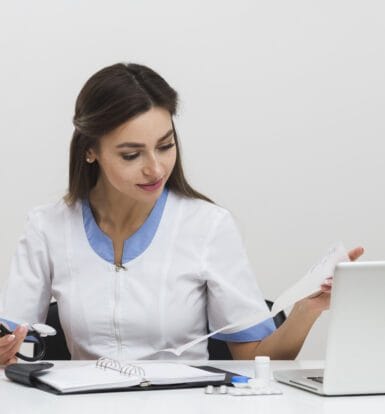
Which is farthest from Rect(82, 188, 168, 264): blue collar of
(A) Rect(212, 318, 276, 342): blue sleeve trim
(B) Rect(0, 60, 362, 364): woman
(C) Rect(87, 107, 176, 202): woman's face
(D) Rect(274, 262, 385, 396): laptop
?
(D) Rect(274, 262, 385, 396): laptop

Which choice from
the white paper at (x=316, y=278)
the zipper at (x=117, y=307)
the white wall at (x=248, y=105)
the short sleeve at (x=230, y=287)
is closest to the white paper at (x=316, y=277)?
the white paper at (x=316, y=278)

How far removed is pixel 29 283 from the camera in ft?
7.38

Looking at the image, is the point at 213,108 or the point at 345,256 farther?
the point at 213,108

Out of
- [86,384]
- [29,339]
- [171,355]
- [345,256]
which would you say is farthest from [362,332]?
[29,339]

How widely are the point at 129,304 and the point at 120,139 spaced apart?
0.39 meters

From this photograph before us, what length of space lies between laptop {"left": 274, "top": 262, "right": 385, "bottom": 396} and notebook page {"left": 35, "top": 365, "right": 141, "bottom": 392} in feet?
1.15

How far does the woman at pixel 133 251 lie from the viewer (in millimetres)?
2129

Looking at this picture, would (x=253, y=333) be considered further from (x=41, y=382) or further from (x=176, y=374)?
(x=41, y=382)

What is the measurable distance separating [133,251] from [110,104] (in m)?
0.36

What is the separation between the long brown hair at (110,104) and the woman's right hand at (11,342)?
0.46 metres

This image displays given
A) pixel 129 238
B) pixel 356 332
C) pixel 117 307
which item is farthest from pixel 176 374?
pixel 129 238

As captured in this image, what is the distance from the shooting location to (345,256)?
1698 millimetres

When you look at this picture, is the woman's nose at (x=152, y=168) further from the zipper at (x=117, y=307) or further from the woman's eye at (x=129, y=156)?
the zipper at (x=117, y=307)

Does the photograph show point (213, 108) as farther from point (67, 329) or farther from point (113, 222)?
point (67, 329)
